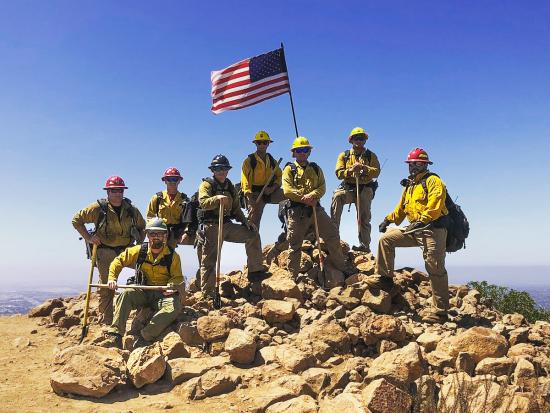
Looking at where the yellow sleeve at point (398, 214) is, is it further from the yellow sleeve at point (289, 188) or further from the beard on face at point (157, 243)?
the beard on face at point (157, 243)

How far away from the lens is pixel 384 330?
303 inches

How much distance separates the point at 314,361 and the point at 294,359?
389mm

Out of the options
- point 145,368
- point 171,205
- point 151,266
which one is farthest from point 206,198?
point 145,368

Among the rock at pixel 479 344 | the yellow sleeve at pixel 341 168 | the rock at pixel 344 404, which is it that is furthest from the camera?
the yellow sleeve at pixel 341 168

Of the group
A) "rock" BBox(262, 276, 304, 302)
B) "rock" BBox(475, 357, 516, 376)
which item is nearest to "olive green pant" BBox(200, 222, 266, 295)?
"rock" BBox(262, 276, 304, 302)

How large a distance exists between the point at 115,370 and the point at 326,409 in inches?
140

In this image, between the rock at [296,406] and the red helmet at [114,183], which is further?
the red helmet at [114,183]

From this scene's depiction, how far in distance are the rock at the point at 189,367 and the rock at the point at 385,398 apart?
109 inches

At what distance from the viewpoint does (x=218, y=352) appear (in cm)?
802

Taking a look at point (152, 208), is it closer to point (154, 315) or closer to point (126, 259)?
point (126, 259)

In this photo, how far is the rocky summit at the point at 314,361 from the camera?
5.99 m

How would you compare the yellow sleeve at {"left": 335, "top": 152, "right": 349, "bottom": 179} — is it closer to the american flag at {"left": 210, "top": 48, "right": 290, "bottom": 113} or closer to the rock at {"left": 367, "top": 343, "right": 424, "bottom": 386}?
the american flag at {"left": 210, "top": 48, "right": 290, "bottom": 113}

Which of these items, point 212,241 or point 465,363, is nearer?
point 465,363

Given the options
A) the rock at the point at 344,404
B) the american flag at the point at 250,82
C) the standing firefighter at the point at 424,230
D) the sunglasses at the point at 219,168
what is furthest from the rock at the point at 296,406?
the american flag at the point at 250,82
